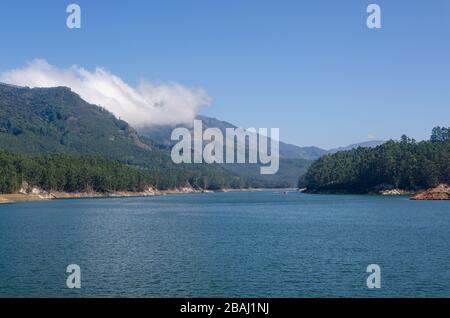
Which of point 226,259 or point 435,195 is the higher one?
point 435,195

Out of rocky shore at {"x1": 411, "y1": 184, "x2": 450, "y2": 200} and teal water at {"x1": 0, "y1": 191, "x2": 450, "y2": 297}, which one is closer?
teal water at {"x1": 0, "y1": 191, "x2": 450, "y2": 297}

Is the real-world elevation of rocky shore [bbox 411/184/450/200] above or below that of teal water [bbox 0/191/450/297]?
above

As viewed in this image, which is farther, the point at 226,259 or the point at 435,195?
the point at 435,195

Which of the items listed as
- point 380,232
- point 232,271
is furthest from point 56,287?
point 380,232

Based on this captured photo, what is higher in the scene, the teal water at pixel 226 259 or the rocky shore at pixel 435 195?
the rocky shore at pixel 435 195

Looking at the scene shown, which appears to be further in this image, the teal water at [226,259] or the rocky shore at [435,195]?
the rocky shore at [435,195]

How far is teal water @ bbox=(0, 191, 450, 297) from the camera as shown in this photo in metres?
45.3

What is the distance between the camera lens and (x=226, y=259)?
5997 centimetres

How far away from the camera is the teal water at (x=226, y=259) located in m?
45.3

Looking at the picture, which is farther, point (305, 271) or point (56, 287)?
point (305, 271)
